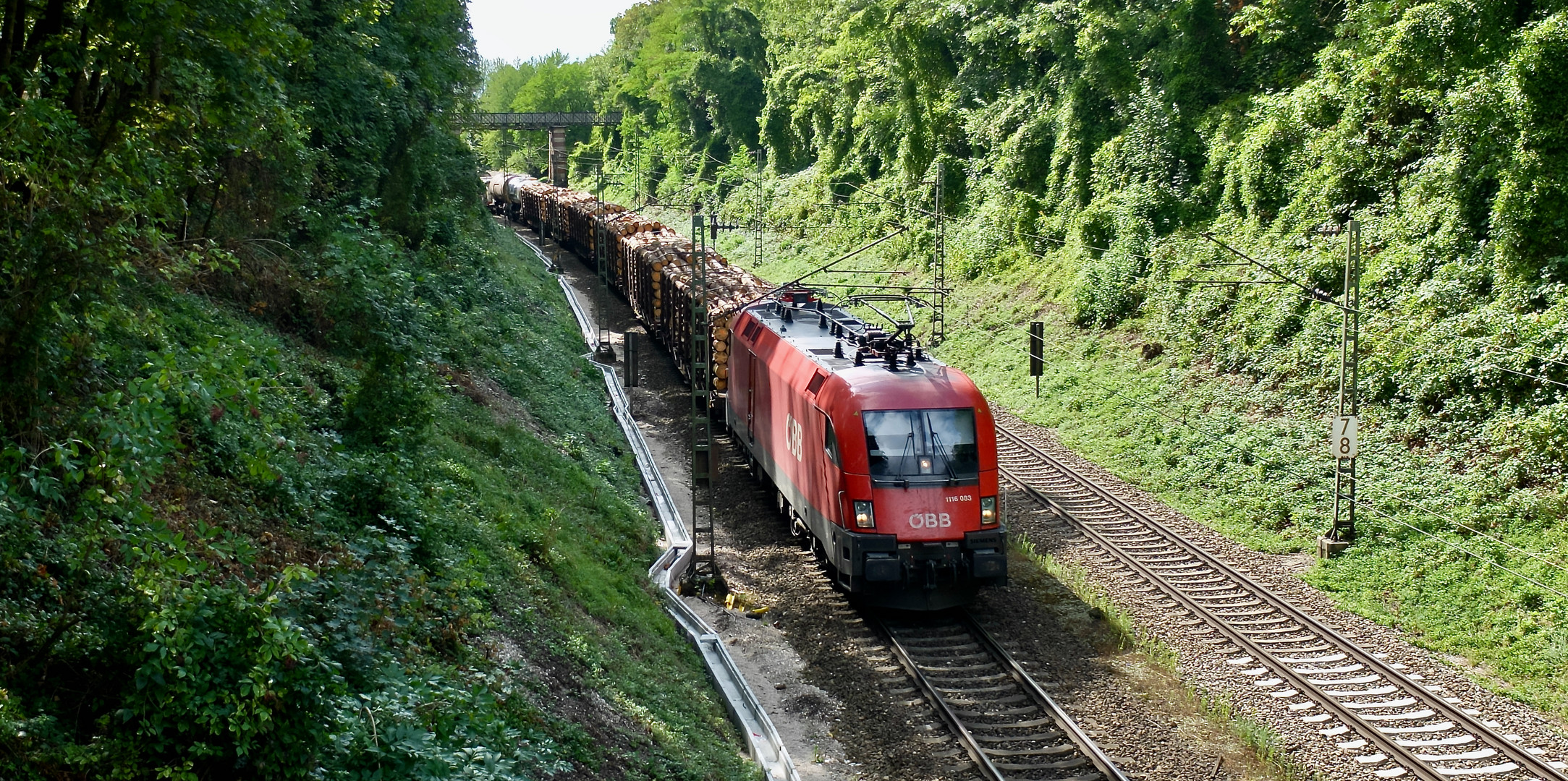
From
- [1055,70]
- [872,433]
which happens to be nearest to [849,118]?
[1055,70]

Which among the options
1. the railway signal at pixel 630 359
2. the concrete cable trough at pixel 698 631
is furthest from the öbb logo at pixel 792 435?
the railway signal at pixel 630 359

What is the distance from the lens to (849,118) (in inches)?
2164

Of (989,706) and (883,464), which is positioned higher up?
(883,464)

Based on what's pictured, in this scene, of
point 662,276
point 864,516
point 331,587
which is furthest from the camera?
point 662,276

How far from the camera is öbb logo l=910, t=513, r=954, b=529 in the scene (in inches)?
596

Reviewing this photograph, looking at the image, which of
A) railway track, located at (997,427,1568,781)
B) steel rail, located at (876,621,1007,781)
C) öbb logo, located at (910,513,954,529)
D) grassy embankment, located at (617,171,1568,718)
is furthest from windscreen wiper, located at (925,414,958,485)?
grassy embankment, located at (617,171,1568,718)

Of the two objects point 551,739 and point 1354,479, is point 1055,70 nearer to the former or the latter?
point 1354,479

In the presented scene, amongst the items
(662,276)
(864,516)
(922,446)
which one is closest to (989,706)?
(864,516)

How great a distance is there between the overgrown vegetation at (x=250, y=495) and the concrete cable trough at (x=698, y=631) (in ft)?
1.07

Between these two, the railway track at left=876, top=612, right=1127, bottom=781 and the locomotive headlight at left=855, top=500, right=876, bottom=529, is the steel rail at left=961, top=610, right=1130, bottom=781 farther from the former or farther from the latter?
the locomotive headlight at left=855, top=500, right=876, bottom=529

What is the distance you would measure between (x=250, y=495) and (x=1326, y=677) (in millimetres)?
12132

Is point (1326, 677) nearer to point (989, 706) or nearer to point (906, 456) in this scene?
point (989, 706)

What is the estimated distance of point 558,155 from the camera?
91938 millimetres

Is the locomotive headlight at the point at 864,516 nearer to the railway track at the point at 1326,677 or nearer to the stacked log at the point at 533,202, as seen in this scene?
the railway track at the point at 1326,677
